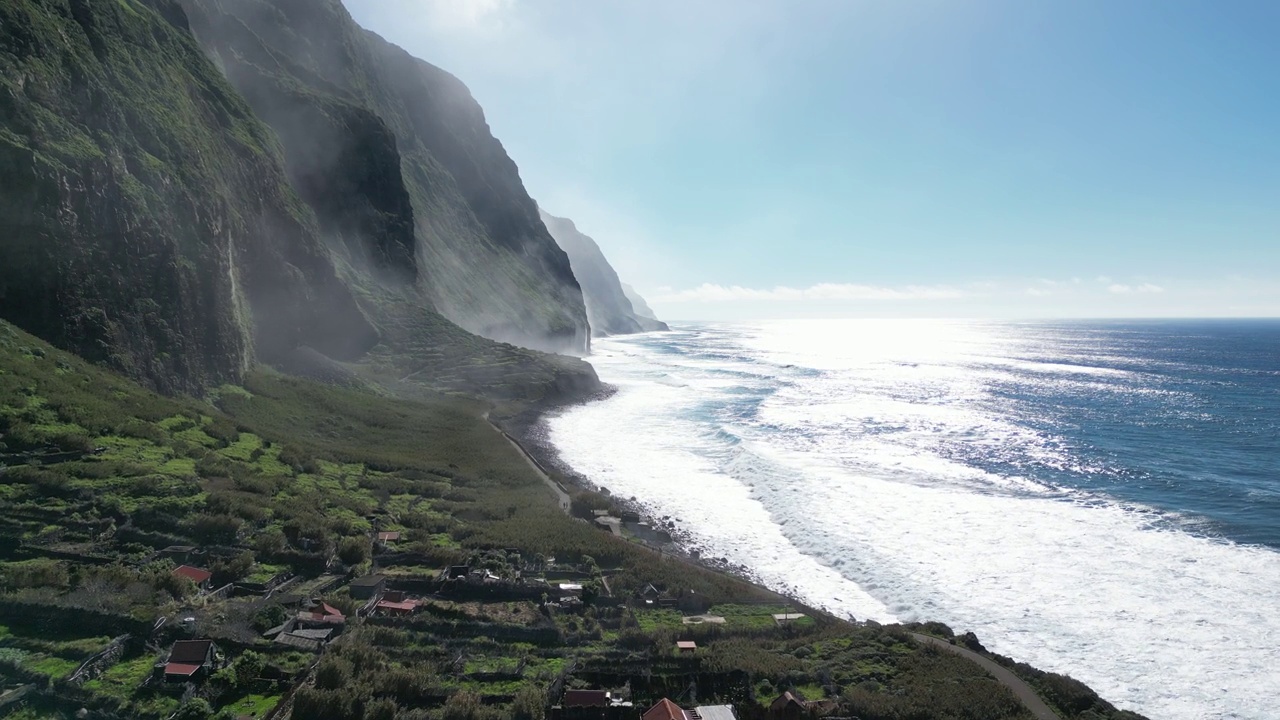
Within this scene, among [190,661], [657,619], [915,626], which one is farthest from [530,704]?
[915,626]

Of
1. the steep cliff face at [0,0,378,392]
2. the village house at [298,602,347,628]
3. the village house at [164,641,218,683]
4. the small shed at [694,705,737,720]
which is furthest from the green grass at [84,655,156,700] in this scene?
the steep cliff face at [0,0,378,392]

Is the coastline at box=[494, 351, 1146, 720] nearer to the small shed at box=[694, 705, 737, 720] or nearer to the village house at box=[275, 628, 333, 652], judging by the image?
the small shed at box=[694, 705, 737, 720]

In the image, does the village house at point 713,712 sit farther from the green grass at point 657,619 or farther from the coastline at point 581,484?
the coastline at point 581,484

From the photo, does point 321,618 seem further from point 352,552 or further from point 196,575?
point 352,552

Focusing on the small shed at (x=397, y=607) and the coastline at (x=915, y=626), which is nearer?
the coastline at (x=915, y=626)

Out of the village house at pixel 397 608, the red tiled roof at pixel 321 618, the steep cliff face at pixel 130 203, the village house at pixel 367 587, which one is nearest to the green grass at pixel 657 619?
the village house at pixel 397 608

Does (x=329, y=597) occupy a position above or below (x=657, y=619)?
above
